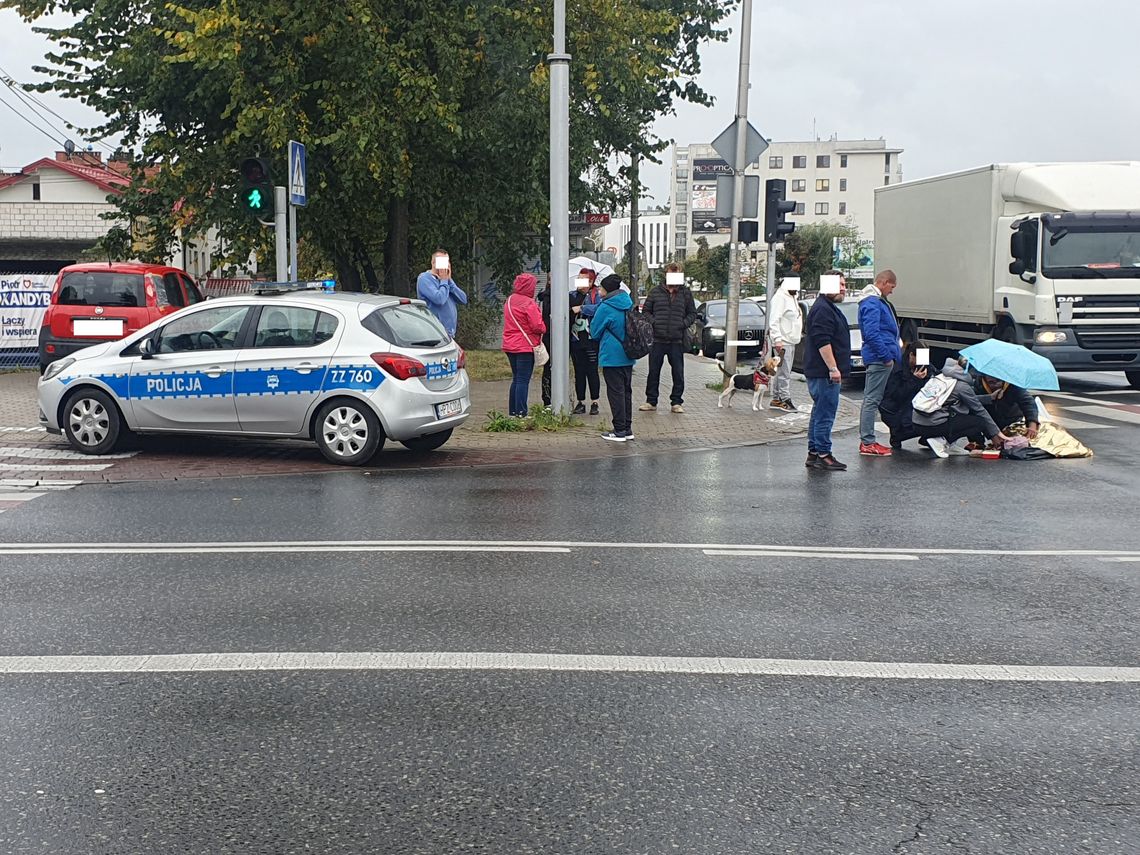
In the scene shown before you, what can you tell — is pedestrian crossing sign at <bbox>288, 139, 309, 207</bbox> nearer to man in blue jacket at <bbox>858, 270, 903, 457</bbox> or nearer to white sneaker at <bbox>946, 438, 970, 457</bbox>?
man in blue jacket at <bbox>858, 270, 903, 457</bbox>

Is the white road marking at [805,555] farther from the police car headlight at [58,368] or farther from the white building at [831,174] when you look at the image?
the white building at [831,174]

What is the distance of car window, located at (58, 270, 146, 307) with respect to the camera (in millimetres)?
18891

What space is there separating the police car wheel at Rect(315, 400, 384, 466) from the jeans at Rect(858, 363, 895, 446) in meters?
4.91

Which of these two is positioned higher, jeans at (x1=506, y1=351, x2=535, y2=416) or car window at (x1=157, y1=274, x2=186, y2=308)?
car window at (x1=157, y1=274, x2=186, y2=308)

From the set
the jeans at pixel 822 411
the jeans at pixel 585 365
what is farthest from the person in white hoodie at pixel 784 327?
the jeans at pixel 822 411

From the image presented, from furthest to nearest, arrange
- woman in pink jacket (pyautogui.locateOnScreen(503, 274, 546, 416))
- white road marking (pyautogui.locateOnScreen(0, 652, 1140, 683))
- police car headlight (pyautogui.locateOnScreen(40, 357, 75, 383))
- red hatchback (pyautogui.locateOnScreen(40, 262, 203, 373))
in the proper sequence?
red hatchback (pyautogui.locateOnScreen(40, 262, 203, 373)) < woman in pink jacket (pyautogui.locateOnScreen(503, 274, 546, 416)) < police car headlight (pyautogui.locateOnScreen(40, 357, 75, 383)) < white road marking (pyautogui.locateOnScreen(0, 652, 1140, 683))

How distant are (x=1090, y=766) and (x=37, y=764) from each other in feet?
11.5

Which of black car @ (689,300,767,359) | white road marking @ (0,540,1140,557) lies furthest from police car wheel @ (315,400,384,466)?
black car @ (689,300,767,359)

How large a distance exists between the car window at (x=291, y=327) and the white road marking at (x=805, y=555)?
5322mm

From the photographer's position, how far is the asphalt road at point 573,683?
3.80 m

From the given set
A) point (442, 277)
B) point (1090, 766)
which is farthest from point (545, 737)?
point (442, 277)

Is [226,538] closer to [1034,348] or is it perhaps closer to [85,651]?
[85,651]

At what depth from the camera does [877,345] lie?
12562mm

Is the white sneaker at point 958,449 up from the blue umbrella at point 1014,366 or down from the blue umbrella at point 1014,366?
down
